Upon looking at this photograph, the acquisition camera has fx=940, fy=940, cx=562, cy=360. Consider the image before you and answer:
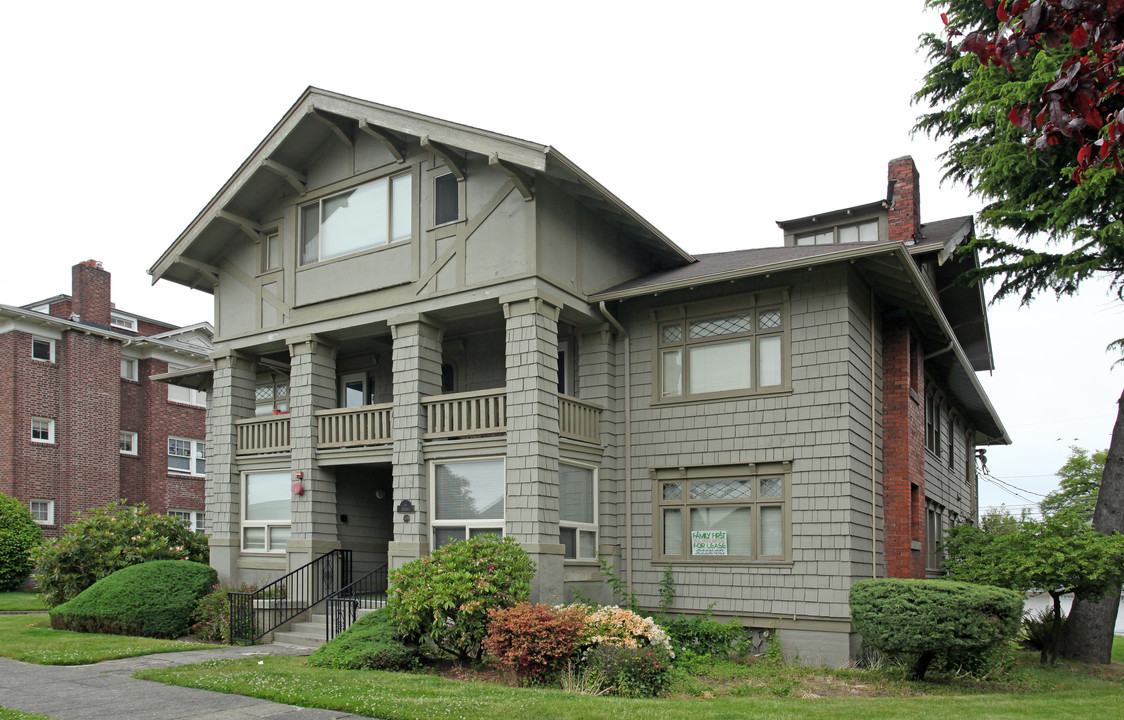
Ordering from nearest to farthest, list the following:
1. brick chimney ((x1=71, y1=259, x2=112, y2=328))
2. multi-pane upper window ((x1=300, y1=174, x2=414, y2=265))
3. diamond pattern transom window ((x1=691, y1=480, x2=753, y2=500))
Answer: diamond pattern transom window ((x1=691, y1=480, x2=753, y2=500)), multi-pane upper window ((x1=300, y1=174, x2=414, y2=265)), brick chimney ((x1=71, y1=259, x2=112, y2=328))

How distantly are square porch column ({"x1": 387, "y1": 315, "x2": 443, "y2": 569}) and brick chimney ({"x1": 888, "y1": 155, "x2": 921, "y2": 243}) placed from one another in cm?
996

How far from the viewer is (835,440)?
→ 14.4 metres

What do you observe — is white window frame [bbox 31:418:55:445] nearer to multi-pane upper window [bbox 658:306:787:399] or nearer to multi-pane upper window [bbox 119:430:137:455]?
multi-pane upper window [bbox 119:430:137:455]

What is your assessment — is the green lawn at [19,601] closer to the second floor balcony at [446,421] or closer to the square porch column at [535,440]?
the second floor balcony at [446,421]

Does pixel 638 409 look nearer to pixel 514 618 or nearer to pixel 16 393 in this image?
pixel 514 618

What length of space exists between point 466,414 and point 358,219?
4.62 metres

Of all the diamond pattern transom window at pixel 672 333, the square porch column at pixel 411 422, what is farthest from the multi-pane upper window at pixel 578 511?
the diamond pattern transom window at pixel 672 333

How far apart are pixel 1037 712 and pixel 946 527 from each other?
39.3 ft

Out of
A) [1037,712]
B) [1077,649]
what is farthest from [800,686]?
[1077,649]

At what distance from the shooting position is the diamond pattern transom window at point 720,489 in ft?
50.0

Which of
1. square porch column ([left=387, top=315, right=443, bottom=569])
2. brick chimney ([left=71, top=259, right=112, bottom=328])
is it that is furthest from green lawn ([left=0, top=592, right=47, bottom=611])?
square porch column ([left=387, top=315, right=443, bottom=569])

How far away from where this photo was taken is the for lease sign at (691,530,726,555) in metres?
15.3

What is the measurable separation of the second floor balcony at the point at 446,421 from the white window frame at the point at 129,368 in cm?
1876

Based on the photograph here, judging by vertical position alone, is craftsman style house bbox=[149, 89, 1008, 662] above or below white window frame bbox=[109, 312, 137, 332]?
below
